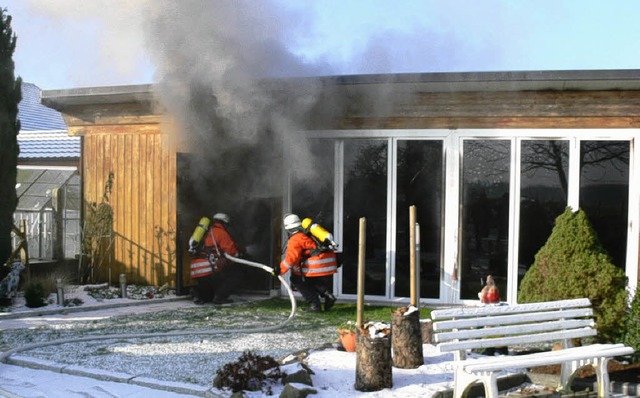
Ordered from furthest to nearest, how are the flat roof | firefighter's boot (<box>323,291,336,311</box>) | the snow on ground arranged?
firefighter's boot (<box>323,291,336,311</box>) < the flat roof < the snow on ground

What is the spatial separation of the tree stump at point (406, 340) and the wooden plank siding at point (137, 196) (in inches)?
240

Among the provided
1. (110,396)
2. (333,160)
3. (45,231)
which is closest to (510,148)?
(333,160)

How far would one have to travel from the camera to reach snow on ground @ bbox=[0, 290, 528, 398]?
5824mm

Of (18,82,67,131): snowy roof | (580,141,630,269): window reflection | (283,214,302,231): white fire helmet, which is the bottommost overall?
(283,214,302,231): white fire helmet

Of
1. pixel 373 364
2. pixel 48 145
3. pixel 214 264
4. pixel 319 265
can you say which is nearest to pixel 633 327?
pixel 373 364

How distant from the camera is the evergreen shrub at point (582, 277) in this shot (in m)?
6.12

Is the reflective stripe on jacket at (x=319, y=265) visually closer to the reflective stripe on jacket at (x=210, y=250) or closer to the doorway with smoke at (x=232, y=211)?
the reflective stripe on jacket at (x=210, y=250)

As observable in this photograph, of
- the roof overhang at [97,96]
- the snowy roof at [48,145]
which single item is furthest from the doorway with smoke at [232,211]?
the snowy roof at [48,145]

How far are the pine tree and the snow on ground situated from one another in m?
1.45

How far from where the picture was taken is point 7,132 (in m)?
10.5

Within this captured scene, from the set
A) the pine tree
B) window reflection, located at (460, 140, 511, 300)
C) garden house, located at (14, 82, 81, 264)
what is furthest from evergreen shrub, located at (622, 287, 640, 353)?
garden house, located at (14, 82, 81, 264)

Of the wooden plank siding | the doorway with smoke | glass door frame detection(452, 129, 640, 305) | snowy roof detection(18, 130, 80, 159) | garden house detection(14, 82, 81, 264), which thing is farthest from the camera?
snowy roof detection(18, 130, 80, 159)

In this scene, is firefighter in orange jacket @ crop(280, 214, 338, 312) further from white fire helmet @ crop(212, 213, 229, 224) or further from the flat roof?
the flat roof

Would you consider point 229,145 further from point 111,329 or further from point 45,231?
point 45,231
